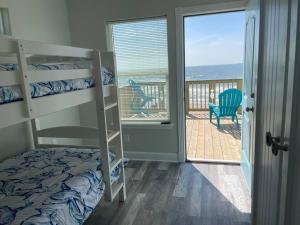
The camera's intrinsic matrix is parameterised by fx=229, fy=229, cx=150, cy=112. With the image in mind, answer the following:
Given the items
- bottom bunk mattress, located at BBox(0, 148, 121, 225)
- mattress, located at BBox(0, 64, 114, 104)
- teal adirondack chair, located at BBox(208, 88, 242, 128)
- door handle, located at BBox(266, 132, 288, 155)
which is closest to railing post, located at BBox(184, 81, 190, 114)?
teal adirondack chair, located at BBox(208, 88, 242, 128)

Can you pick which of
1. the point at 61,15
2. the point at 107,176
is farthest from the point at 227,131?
the point at 61,15

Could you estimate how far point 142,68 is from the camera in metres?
3.32

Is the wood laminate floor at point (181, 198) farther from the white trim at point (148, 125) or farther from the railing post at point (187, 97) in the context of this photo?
the railing post at point (187, 97)

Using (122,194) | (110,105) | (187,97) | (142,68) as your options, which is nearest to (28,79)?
(110,105)

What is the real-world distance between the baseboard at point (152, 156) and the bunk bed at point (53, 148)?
1.06 meters

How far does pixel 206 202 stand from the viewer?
2342mm

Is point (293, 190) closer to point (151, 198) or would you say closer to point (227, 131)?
point (151, 198)

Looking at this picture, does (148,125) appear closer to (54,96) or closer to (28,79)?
(54,96)

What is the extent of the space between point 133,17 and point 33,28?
125cm

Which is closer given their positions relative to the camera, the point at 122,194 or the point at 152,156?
the point at 122,194

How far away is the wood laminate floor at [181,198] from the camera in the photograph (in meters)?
2.11

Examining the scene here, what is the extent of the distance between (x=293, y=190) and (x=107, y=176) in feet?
4.81

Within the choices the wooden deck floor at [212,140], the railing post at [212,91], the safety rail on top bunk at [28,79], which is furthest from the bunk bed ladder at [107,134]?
the railing post at [212,91]

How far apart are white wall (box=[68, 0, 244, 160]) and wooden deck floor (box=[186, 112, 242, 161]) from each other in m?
0.57
